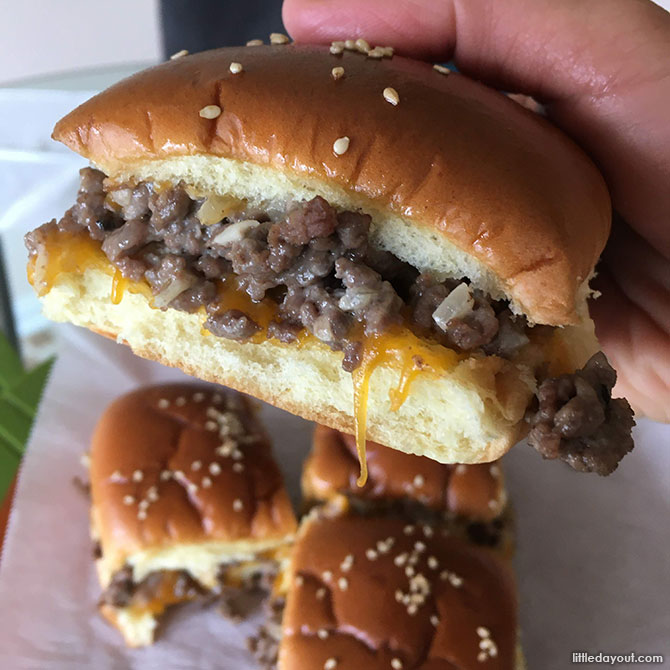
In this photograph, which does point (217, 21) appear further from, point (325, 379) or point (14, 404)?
point (325, 379)

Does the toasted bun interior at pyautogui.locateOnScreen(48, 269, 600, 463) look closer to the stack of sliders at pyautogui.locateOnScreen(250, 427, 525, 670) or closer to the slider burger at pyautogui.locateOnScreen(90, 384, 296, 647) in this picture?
the stack of sliders at pyautogui.locateOnScreen(250, 427, 525, 670)

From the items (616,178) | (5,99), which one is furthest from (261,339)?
(5,99)

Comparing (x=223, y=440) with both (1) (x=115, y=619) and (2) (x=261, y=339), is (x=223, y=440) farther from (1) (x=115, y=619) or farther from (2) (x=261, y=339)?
(2) (x=261, y=339)

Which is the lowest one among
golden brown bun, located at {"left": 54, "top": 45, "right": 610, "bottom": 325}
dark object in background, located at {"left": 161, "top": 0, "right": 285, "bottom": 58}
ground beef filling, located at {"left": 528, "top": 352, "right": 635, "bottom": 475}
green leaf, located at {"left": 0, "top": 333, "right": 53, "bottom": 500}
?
green leaf, located at {"left": 0, "top": 333, "right": 53, "bottom": 500}

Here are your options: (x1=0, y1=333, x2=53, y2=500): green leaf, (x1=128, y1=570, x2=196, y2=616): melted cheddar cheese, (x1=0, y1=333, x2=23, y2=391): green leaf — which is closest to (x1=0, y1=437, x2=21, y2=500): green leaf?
(x1=0, y1=333, x2=53, y2=500): green leaf

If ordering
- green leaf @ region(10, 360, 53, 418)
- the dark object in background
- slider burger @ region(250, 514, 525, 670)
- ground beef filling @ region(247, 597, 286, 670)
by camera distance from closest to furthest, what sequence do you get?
slider burger @ region(250, 514, 525, 670) → ground beef filling @ region(247, 597, 286, 670) → green leaf @ region(10, 360, 53, 418) → the dark object in background

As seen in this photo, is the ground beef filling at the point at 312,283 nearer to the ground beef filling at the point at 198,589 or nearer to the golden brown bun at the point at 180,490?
the golden brown bun at the point at 180,490

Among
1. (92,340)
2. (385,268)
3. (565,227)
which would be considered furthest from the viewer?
(92,340)

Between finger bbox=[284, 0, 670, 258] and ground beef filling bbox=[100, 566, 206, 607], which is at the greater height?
finger bbox=[284, 0, 670, 258]
